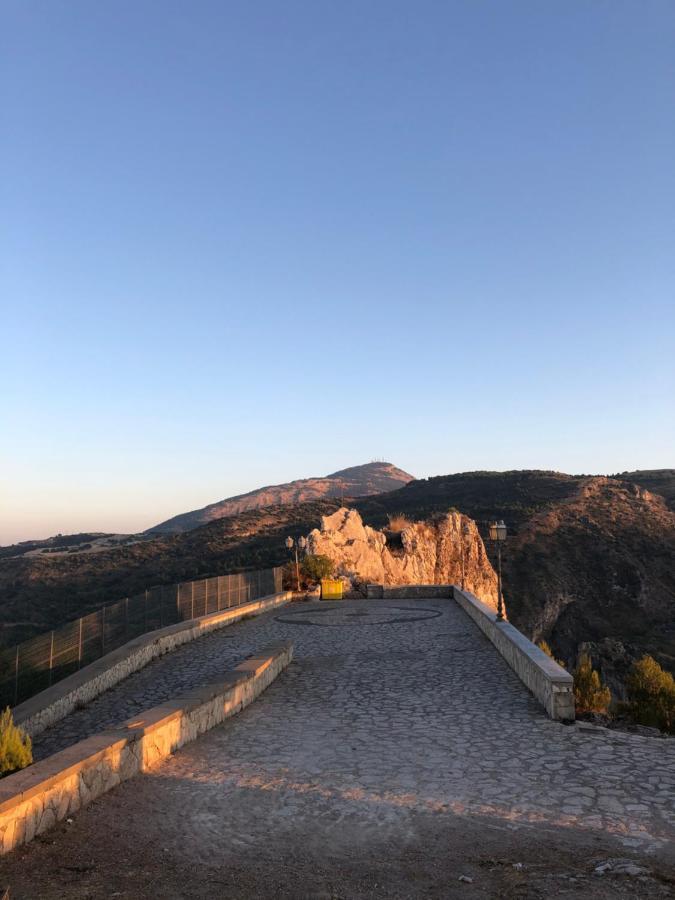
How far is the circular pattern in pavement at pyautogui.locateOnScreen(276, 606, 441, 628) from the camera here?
69.9 feet

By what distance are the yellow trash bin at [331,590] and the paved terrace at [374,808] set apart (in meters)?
19.0

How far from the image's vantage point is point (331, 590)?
30375mm

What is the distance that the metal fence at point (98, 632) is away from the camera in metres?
11.5

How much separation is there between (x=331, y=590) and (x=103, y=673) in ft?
59.5

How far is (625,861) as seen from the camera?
4883 mm

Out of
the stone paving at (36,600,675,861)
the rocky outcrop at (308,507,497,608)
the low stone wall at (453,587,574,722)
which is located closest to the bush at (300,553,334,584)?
the rocky outcrop at (308,507,497,608)

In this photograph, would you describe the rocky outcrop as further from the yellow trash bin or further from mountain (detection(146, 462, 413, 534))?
mountain (detection(146, 462, 413, 534))

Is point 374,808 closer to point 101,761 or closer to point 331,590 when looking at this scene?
point 101,761

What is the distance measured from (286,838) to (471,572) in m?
43.9

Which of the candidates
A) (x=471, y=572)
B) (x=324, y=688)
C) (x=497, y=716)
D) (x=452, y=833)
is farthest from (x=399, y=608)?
(x=471, y=572)

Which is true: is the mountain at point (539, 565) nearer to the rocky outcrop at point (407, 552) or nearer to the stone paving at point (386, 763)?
the rocky outcrop at point (407, 552)

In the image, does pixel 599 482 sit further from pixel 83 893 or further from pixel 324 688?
pixel 83 893

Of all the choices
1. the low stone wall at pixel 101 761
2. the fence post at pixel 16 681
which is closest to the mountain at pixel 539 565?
the fence post at pixel 16 681

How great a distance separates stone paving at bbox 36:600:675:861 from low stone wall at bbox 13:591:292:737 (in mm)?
280
